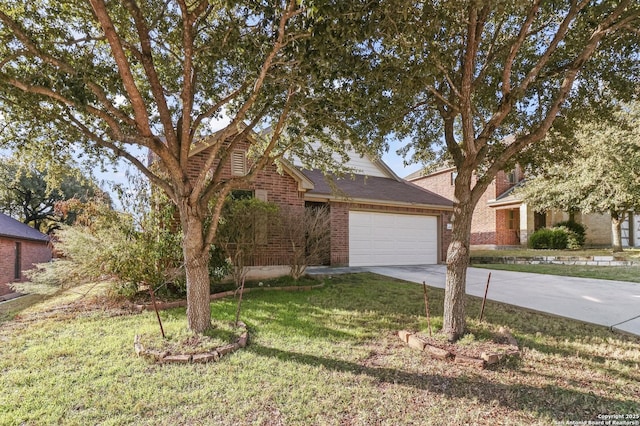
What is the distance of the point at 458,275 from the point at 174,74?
571 centimetres

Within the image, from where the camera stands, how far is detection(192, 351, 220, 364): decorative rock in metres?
4.01

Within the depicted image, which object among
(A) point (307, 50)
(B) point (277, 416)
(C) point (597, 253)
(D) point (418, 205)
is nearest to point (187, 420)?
(B) point (277, 416)

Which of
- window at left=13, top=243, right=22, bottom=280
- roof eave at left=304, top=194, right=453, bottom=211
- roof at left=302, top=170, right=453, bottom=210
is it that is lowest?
window at left=13, top=243, right=22, bottom=280

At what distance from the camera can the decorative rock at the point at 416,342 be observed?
438 centimetres

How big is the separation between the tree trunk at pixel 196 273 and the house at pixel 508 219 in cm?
1769

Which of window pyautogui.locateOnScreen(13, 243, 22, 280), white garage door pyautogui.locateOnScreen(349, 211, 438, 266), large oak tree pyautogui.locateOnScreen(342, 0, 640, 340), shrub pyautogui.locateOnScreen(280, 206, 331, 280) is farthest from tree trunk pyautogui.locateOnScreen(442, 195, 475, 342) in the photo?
window pyautogui.locateOnScreen(13, 243, 22, 280)

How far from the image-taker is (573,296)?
7.21 metres

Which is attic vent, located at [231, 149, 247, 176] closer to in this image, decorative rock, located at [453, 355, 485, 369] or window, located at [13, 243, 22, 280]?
decorative rock, located at [453, 355, 485, 369]

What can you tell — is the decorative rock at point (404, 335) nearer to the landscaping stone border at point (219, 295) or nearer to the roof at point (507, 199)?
the landscaping stone border at point (219, 295)

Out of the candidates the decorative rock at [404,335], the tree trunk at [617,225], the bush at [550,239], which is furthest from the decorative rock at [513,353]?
the bush at [550,239]

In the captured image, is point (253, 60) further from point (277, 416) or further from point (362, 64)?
point (277, 416)

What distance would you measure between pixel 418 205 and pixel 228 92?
938cm

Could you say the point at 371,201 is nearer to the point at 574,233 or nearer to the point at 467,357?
the point at 467,357

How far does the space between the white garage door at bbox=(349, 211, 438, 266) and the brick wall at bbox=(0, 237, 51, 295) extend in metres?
12.4
